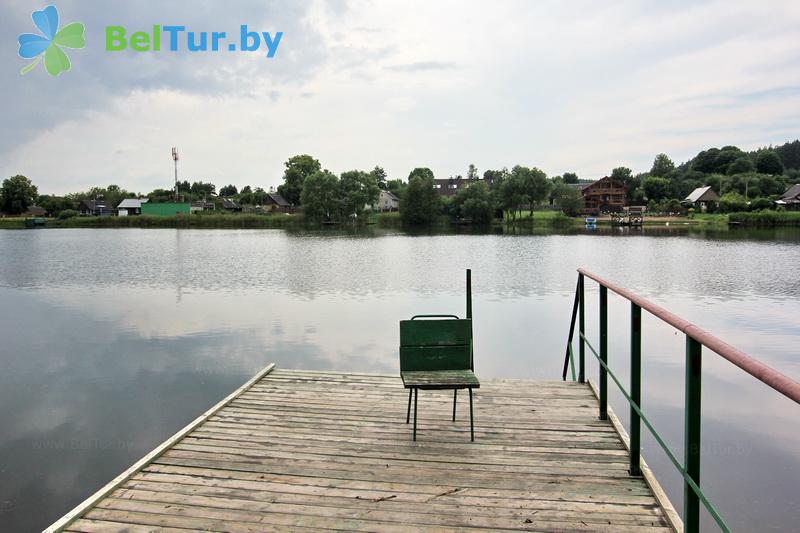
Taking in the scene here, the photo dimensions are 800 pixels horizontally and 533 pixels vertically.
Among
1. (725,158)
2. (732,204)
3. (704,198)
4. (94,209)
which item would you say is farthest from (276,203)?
(725,158)

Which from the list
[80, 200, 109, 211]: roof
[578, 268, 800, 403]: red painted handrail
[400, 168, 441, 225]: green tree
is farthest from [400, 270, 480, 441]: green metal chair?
[80, 200, 109, 211]: roof

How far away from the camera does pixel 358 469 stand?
4363mm

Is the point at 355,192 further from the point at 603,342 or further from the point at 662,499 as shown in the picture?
the point at 662,499

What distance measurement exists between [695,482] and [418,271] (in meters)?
23.2

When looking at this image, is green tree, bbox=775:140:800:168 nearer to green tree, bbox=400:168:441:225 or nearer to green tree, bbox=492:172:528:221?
green tree, bbox=492:172:528:221

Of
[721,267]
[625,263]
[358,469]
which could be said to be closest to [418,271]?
[625,263]

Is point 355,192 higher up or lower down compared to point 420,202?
higher up

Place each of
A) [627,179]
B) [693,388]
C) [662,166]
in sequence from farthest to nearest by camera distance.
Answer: [662,166], [627,179], [693,388]

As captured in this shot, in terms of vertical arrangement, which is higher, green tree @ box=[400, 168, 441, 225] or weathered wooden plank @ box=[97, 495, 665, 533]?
green tree @ box=[400, 168, 441, 225]

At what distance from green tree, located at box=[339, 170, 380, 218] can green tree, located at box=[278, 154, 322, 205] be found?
2301cm

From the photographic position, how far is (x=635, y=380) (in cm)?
414

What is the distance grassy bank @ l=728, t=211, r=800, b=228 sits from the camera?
65000mm

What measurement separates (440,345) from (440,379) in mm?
443

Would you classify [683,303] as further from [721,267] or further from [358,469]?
[358,469]
